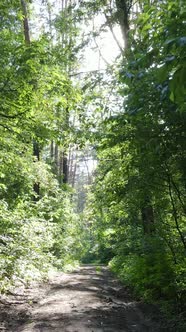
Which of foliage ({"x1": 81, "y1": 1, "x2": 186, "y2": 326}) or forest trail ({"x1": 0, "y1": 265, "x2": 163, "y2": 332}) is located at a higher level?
foliage ({"x1": 81, "y1": 1, "x2": 186, "y2": 326})

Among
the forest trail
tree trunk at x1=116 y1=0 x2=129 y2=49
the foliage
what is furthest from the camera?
tree trunk at x1=116 y1=0 x2=129 y2=49

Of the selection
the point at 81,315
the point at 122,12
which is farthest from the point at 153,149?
the point at 122,12

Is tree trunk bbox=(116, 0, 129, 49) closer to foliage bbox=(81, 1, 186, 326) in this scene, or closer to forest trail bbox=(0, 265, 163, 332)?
foliage bbox=(81, 1, 186, 326)

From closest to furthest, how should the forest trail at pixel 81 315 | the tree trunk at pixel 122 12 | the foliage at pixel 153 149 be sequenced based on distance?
the foliage at pixel 153 149, the forest trail at pixel 81 315, the tree trunk at pixel 122 12

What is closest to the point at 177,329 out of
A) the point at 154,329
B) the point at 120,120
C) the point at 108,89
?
the point at 154,329

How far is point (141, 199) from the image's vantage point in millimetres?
6836

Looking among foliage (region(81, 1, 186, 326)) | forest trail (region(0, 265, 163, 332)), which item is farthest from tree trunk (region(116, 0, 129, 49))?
forest trail (region(0, 265, 163, 332))

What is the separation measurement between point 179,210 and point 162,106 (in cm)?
279

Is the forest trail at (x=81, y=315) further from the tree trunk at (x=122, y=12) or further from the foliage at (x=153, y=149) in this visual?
the tree trunk at (x=122, y=12)

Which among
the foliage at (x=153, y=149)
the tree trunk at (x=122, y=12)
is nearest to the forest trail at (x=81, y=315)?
the foliage at (x=153, y=149)

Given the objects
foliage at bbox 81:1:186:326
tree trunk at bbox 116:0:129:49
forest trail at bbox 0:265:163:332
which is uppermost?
tree trunk at bbox 116:0:129:49

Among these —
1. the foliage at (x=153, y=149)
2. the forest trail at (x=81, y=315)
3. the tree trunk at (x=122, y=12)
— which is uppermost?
the tree trunk at (x=122, y=12)

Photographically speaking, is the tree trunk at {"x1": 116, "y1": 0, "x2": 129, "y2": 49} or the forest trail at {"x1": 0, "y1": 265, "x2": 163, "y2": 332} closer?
the forest trail at {"x1": 0, "y1": 265, "x2": 163, "y2": 332}

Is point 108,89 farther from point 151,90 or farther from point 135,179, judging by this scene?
point 151,90
